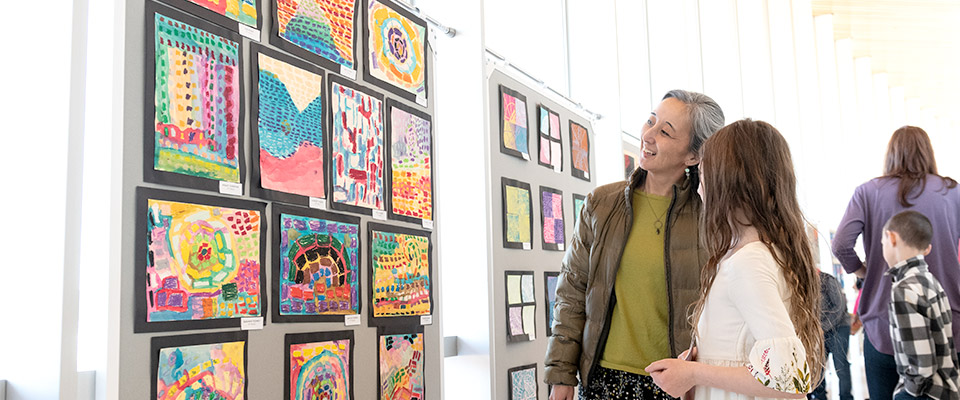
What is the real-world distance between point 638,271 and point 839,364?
332 centimetres

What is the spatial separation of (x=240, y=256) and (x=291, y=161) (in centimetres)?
37

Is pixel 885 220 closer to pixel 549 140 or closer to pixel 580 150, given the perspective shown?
pixel 549 140

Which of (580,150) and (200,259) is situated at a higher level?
(580,150)

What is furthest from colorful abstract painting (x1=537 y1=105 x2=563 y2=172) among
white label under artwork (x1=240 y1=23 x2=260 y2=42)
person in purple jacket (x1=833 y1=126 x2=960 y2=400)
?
white label under artwork (x1=240 y1=23 x2=260 y2=42)

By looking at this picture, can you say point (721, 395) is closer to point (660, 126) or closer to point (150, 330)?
point (660, 126)

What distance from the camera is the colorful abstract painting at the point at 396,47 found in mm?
3094

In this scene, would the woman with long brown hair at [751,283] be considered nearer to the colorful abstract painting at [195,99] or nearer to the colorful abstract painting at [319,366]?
the colorful abstract painting at [319,366]

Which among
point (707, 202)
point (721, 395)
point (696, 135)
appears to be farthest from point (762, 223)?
point (696, 135)

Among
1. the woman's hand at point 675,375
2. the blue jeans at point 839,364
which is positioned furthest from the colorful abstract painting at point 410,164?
the blue jeans at point 839,364

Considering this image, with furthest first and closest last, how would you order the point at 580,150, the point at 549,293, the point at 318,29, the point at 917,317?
the point at 580,150 → the point at 549,293 → the point at 917,317 → the point at 318,29

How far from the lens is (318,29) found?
2.79 m

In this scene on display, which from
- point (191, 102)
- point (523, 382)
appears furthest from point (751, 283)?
point (523, 382)

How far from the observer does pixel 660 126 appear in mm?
2578

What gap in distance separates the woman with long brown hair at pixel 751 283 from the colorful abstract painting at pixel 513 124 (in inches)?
80.7
